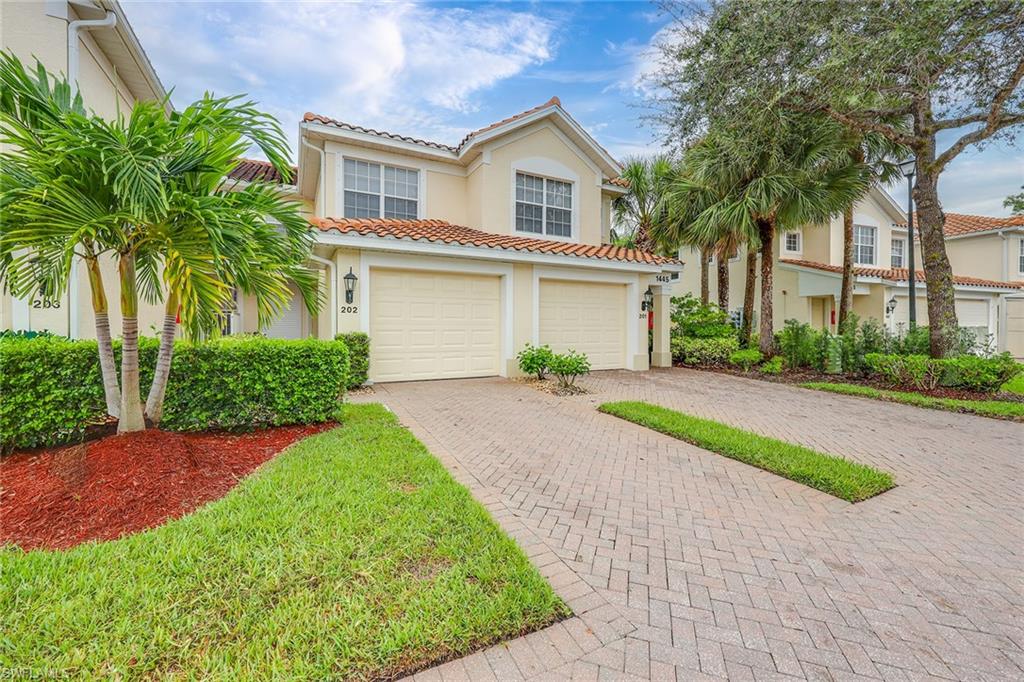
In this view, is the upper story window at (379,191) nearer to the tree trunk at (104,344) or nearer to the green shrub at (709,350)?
the tree trunk at (104,344)

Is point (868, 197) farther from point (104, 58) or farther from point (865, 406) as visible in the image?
point (104, 58)

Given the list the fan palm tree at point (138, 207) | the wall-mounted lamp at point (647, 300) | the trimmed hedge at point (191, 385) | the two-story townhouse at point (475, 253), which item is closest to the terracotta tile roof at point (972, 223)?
the wall-mounted lamp at point (647, 300)

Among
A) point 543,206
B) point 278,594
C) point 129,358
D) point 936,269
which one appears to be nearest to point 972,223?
point 936,269

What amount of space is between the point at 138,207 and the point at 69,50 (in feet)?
20.3

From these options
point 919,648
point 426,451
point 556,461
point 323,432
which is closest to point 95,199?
point 323,432

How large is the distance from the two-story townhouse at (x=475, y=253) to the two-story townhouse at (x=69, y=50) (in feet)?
11.7

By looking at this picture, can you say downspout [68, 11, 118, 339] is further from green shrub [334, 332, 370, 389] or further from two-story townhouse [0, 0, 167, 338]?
green shrub [334, 332, 370, 389]

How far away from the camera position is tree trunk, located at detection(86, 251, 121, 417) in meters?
4.14

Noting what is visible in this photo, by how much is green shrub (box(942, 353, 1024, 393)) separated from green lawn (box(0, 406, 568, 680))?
11.2 metres

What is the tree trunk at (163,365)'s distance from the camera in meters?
4.42

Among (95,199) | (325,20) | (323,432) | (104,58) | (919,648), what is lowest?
(919,648)

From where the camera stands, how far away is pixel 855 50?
782cm

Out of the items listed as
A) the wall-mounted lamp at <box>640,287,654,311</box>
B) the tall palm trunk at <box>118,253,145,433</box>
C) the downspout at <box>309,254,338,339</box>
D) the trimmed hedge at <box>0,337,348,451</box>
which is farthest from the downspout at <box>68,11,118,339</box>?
the wall-mounted lamp at <box>640,287,654,311</box>

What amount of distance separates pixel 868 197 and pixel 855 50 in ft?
50.4
